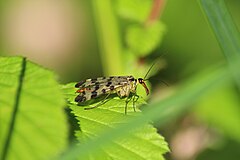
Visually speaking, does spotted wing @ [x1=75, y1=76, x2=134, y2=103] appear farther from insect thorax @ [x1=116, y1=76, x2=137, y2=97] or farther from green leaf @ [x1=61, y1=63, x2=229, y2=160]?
green leaf @ [x1=61, y1=63, x2=229, y2=160]

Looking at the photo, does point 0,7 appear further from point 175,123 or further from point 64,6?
point 175,123

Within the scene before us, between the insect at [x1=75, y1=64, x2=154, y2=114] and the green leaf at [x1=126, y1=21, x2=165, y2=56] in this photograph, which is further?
the green leaf at [x1=126, y1=21, x2=165, y2=56]

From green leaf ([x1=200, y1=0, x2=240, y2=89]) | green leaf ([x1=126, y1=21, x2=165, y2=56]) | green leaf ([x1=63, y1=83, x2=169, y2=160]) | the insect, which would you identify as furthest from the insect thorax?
green leaf ([x1=200, y1=0, x2=240, y2=89])

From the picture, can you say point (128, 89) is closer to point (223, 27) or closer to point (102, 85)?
point (102, 85)

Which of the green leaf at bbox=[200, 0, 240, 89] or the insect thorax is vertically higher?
the green leaf at bbox=[200, 0, 240, 89]

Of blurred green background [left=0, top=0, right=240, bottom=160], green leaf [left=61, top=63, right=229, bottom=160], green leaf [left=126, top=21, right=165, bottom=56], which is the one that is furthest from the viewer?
blurred green background [left=0, top=0, right=240, bottom=160]

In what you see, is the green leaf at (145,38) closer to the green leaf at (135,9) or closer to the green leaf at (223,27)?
the green leaf at (135,9)

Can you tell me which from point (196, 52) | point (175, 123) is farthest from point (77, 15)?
point (175, 123)

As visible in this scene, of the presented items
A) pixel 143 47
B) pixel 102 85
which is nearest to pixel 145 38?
pixel 143 47
